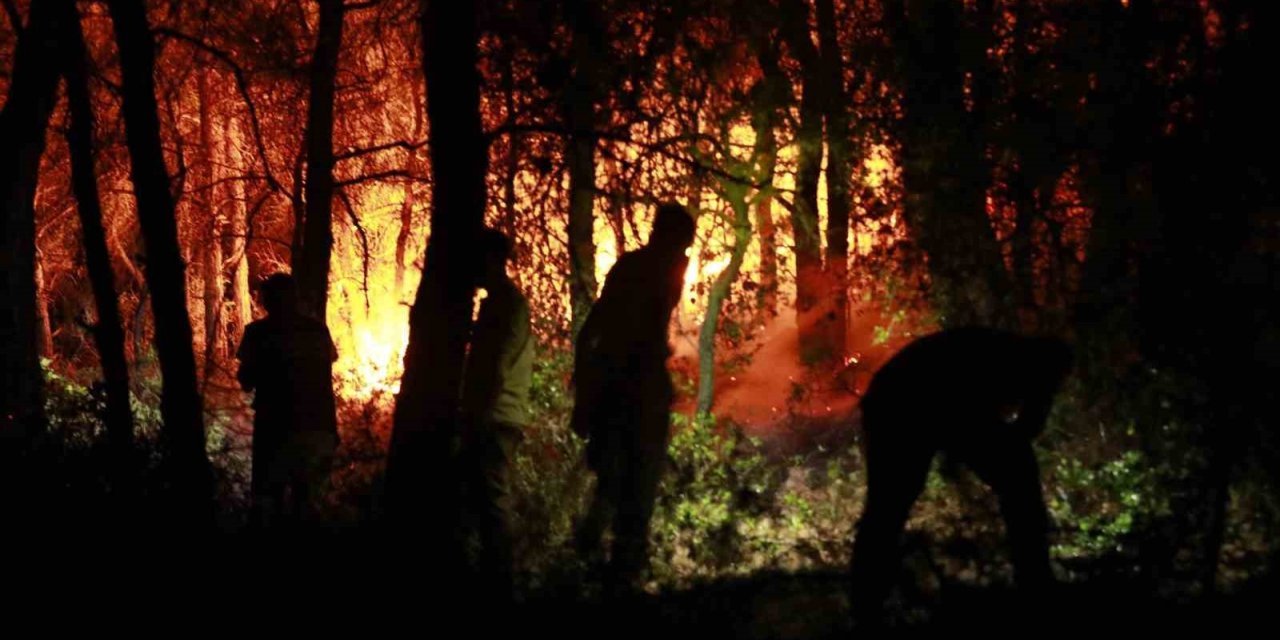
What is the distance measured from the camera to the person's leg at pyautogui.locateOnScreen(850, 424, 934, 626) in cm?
551

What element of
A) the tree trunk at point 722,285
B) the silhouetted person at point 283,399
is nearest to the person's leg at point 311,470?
the silhouetted person at point 283,399

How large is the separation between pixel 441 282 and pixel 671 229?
4.13 ft

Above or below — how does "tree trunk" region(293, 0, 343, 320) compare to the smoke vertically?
above

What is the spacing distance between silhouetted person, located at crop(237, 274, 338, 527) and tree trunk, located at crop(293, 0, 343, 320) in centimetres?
245

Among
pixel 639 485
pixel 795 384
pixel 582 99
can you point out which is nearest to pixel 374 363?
pixel 795 384

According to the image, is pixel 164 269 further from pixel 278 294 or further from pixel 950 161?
pixel 950 161

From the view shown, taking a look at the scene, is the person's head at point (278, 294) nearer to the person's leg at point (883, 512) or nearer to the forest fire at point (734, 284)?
the forest fire at point (734, 284)

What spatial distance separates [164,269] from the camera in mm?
7203

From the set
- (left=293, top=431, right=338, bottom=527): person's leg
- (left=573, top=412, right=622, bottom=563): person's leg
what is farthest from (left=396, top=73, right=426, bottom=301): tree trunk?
(left=573, top=412, right=622, bottom=563): person's leg

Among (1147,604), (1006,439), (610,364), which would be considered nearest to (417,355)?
(610,364)

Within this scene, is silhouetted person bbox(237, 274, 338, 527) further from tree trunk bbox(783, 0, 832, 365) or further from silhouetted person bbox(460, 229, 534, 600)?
tree trunk bbox(783, 0, 832, 365)

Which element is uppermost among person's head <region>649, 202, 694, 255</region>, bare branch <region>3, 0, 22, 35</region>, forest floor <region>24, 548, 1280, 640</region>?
bare branch <region>3, 0, 22, 35</region>

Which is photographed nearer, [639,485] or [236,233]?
[639,485]

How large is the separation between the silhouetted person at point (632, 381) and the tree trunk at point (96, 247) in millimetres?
3336
